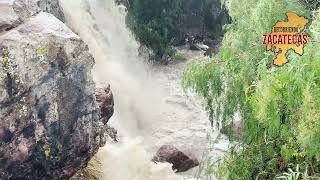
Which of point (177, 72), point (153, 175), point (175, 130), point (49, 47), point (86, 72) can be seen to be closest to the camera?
point (49, 47)

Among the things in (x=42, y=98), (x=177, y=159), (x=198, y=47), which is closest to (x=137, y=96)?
(x=177, y=159)

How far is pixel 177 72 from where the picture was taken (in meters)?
18.8

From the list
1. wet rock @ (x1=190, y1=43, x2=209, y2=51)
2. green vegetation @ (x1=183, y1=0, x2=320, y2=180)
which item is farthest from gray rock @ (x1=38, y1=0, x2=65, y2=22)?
wet rock @ (x1=190, y1=43, x2=209, y2=51)

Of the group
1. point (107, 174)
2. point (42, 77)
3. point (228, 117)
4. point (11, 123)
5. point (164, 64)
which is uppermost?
point (42, 77)

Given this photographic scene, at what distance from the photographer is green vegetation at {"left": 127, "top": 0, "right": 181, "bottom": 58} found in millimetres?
19234

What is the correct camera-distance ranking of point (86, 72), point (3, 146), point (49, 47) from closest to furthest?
point (3, 146) < point (49, 47) < point (86, 72)

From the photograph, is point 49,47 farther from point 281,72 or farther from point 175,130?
point 175,130

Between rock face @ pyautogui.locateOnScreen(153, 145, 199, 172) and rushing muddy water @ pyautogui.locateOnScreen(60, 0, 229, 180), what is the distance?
0.69 feet

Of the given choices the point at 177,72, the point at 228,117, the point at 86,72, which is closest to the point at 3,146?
the point at 86,72

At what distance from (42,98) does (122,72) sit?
8.47 meters

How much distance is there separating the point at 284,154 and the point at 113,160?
4.30m

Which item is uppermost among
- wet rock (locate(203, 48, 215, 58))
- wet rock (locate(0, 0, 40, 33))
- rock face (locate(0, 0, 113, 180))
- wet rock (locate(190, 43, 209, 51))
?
wet rock (locate(0, 0, 40, 33))

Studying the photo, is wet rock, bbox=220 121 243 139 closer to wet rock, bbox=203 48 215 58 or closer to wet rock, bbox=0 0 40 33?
wet rock, bbox=0 0 40 33

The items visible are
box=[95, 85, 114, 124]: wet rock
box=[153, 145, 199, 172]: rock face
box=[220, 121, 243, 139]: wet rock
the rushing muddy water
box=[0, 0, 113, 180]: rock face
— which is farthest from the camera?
the rushing muddy water
